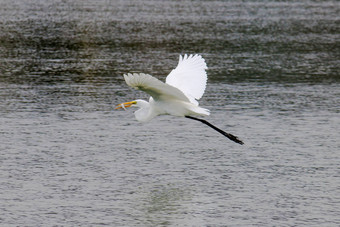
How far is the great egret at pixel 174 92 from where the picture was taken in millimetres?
9719

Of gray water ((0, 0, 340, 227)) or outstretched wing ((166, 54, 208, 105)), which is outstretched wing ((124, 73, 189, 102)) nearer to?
outstretched wing ((166, 54, 208, 105))

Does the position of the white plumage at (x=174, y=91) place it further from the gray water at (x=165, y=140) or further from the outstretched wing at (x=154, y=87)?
the gray water at (x=165, y=140)

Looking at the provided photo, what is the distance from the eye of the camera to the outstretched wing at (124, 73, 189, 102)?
933 centimetres

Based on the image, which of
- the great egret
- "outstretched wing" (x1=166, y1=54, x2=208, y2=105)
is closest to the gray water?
the great egret

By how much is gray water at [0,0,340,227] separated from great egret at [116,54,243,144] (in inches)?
28.5

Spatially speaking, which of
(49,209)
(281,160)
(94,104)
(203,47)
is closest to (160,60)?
(203,47)

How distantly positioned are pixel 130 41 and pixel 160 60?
5.70 m

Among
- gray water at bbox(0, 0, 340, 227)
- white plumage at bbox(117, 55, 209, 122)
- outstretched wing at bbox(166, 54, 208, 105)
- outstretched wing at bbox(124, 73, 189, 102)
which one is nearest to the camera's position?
gray water at bbox(0, 0, 340, 227)

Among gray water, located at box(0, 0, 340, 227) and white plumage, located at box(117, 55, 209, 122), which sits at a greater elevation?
white plumage, located at box(117, 55, 209, 122)

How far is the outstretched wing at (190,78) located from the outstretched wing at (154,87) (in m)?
0.72

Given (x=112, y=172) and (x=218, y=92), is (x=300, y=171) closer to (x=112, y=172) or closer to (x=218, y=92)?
(x=112, y=172)

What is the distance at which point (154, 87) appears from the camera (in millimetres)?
10039

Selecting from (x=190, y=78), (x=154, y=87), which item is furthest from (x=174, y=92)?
(x=190, y=78)

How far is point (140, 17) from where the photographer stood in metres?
40.7
